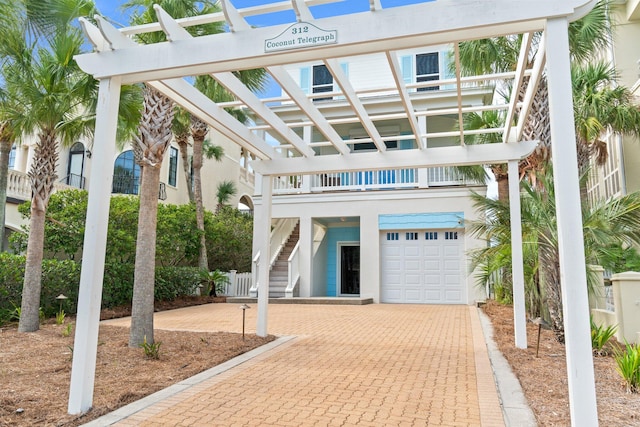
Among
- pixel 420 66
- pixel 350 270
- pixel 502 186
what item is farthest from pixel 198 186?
pixel 502 186

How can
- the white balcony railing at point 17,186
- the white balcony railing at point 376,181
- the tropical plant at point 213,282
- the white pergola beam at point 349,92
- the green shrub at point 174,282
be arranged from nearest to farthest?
1. the white pergola beam at point 349,92
2. the green shrub at point 174,282
3. the white balcony railing at point 17,186
4. the white balcony railing at point 376,181
5. the tropical plant at point 213,282

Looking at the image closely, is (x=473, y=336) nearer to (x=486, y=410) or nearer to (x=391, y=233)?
(x=486, y=410)

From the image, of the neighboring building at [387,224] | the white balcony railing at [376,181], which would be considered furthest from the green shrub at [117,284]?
the white balcony railing at [376,181]

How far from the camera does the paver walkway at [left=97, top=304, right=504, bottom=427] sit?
392 cm

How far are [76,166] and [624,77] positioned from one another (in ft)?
68.9

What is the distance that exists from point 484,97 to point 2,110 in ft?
45.7

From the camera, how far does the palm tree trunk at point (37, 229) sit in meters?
8.16

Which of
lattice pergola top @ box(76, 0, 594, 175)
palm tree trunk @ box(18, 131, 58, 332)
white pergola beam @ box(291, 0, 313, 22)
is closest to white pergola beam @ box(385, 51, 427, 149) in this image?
lattice pergola top @ box(76, 0, 594, 175)

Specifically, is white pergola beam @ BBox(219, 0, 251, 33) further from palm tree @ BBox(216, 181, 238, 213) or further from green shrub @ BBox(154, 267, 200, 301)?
palm tree @ BBox(216, 181, 238, 213)

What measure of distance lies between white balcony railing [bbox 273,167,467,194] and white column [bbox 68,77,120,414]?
1124cm

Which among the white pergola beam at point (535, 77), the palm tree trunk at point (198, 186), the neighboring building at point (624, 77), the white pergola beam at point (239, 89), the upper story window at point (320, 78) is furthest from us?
the upper story window at point (320, 78)

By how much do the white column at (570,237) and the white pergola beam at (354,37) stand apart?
1.06 ft

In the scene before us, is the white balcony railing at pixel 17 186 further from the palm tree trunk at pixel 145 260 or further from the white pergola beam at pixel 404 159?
the white pergola beam at pixel 404 159

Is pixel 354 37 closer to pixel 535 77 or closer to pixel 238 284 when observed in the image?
pixel 535 77
